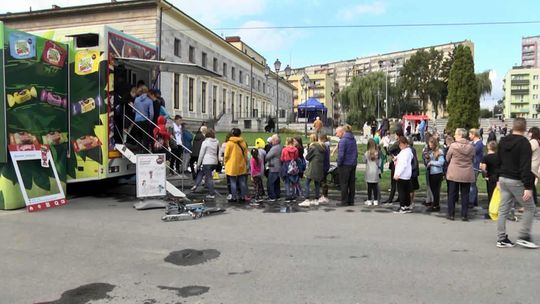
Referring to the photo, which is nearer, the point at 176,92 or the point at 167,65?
the point at 167,65

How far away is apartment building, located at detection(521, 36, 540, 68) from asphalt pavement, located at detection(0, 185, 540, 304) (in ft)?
624

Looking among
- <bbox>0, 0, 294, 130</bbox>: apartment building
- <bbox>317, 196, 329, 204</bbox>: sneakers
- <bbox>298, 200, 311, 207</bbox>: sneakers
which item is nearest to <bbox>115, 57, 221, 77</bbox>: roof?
<bbox>298, 200, 311, 207</bbox>: sneakers

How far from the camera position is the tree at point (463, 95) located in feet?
96.8

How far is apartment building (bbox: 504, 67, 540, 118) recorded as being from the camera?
435 feet

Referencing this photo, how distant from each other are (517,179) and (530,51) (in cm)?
19946

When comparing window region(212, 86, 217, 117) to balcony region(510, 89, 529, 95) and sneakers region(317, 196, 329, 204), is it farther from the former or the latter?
balcony region(510, 89, 529, 95)

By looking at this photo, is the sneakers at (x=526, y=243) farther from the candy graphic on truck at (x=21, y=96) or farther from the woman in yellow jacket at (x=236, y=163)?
the candy graphic on truck at (x=21, y=96)

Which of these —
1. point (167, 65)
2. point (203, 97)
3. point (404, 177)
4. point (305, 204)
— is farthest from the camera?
point (203, 97)

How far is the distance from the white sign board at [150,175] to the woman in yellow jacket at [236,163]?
1.45 meters

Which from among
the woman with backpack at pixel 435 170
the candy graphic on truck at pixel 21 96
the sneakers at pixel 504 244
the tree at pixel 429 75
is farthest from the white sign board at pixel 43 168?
the tree at pixel 429 75

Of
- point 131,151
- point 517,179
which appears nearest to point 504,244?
point 517,179

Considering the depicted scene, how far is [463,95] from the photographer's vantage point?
2995cm

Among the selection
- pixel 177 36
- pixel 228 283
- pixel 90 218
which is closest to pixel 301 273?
pixel 228 283

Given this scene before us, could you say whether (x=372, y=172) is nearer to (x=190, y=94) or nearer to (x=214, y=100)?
(x=190, y=94)
